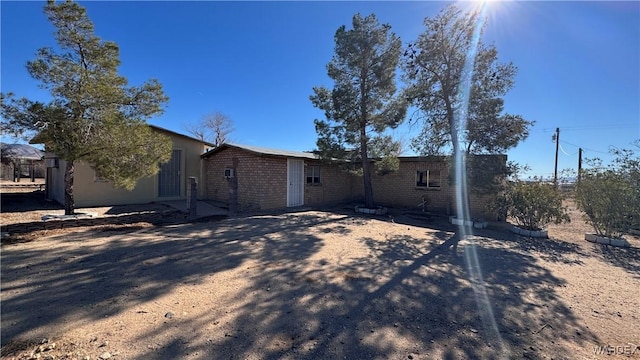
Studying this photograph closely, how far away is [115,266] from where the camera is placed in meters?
4.50

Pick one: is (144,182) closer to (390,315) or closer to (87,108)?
(87,108)

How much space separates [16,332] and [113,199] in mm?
9750

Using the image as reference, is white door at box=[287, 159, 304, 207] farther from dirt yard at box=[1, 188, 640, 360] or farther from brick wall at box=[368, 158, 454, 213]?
dirt yard at box=[1, 188, 640, 360]

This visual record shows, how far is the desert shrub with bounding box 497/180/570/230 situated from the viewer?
26.9 ft

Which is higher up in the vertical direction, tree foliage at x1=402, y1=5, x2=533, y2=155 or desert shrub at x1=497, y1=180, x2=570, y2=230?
tree foliage at x1=402, y1=5, x2=533, y2=155

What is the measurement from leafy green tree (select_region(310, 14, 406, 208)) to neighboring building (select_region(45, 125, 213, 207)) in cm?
583

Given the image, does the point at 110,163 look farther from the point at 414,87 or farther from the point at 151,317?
the point at 414,87

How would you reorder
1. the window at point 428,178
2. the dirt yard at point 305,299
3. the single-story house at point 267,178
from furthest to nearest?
the window at point 428,178 → the single-story house at point 267,178 → the dirt yard at point 305,299

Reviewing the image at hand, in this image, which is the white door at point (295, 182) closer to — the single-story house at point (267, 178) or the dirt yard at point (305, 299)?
the single-story house at point (267, 178)

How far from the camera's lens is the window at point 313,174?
13.4 m

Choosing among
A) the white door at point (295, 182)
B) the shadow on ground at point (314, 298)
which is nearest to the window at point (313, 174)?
the white door at point (295, 182)

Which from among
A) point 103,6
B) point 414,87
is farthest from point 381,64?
point 103,6

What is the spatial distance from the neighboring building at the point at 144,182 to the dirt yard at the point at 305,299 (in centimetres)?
472

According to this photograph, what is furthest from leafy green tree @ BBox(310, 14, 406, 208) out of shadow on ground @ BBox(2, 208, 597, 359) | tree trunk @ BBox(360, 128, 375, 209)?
shadow on ground @ BBox(2, 208, 597, 359)
